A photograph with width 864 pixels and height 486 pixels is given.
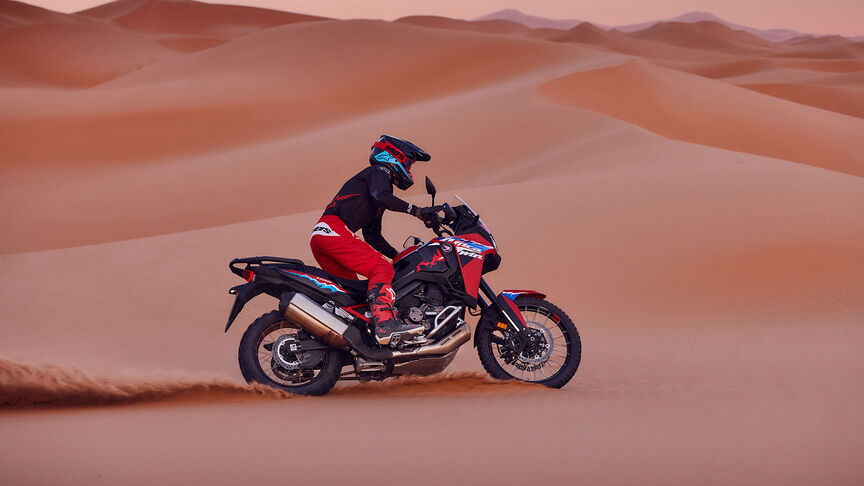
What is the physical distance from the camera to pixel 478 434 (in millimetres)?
5066

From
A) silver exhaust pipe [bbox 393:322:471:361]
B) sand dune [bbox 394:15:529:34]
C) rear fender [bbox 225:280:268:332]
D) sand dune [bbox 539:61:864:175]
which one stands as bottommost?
silver exhaust pipe [bbox 393:322:471:361]

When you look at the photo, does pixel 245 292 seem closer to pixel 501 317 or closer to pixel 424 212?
pixel 424 212

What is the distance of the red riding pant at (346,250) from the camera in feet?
19.6

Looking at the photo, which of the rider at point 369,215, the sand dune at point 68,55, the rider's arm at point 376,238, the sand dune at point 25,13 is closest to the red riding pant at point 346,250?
the rider at point 369,215

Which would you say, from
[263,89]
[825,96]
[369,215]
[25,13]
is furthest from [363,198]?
[25,13]

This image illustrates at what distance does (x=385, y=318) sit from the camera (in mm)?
5793

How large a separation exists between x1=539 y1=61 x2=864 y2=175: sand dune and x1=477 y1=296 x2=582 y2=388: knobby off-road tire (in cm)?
1846

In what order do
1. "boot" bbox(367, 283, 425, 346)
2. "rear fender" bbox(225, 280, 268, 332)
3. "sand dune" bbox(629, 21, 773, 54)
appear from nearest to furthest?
"boot" bbox(367, 283, 425, 346)
"rear fender" bbox(225, 280, 268, 332)
"sand dune" bbox(629, 21, 773, 54)

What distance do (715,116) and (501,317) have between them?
22.2 metres

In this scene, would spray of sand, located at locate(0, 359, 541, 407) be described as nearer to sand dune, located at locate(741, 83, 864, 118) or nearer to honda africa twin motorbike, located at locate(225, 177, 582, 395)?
honda africa twin motorbike, located at locate(225, 177, 582, 395)

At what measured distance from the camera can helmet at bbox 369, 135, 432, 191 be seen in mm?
6062

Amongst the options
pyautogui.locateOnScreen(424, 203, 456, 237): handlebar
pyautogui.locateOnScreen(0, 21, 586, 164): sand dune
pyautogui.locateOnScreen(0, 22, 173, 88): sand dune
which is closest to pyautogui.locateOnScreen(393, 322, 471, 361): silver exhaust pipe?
pyautogui.locateOnScreen(424, 203, 456, 237): handlebar

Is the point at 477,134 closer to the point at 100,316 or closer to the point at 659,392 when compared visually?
the point at 100,316

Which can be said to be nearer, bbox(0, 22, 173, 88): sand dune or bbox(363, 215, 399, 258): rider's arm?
bbox(363, 215, 399, 258): rider's arm
